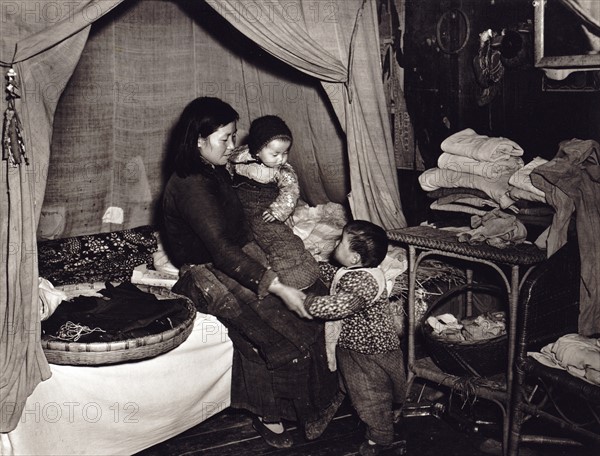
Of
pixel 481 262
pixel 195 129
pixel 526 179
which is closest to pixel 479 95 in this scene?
pixel 526 179

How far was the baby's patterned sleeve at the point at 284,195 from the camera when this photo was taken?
11.8 ft

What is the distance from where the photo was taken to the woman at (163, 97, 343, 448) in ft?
10.4

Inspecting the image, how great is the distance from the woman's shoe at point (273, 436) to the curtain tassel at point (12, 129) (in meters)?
1.65

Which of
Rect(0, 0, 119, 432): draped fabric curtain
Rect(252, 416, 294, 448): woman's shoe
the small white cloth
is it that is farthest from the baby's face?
Rect(252, 416, 294, 448): woman's shoe

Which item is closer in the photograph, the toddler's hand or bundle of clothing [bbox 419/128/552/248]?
bundle of clothing [bbox 419/128/552/248]

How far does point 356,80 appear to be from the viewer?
3.97m

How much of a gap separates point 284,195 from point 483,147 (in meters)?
1.03

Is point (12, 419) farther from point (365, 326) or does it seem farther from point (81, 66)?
point (81, 66)

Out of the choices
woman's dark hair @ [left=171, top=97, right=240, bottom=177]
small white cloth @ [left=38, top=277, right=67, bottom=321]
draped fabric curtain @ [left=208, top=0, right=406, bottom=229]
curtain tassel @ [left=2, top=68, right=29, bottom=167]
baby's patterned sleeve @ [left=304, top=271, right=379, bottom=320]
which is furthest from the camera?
draped fabric curtain @ [left=208, top=0, right=406, bottom=229]

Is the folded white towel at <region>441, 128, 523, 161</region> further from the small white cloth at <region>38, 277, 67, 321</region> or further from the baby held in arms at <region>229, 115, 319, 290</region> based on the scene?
the small white cloth at <region>38, 277, 67, 321</region>

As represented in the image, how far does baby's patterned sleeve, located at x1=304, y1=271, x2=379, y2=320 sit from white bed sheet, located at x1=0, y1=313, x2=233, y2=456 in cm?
53

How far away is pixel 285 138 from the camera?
137 inches

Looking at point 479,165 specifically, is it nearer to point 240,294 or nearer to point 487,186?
point 487,186

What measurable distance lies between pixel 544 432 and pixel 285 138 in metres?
1.90
